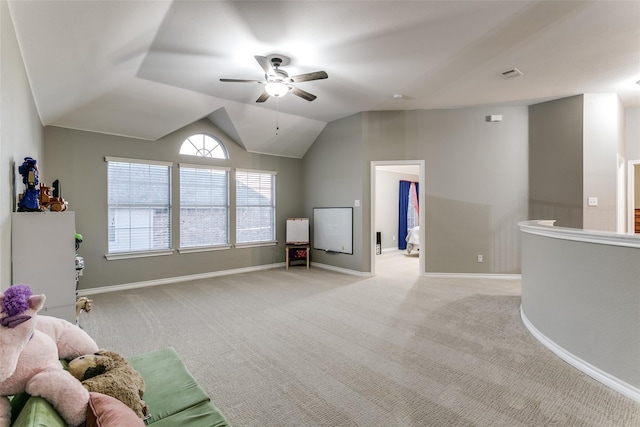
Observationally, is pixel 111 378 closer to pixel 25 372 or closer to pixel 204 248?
pixel 25 372

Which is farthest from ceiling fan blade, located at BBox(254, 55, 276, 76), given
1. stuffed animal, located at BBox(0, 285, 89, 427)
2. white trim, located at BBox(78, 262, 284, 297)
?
white trim, located at BBox(78, 262, 284, 297)

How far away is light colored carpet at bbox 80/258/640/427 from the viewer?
6.34 feet

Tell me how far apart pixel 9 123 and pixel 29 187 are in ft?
1.95

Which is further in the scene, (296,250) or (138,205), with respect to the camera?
(296,250)

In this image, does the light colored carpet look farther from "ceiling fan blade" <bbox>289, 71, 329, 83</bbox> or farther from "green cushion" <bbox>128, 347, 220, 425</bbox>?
"ceiling fan blade" <bbox>289, 71, 329, 83</bbox>

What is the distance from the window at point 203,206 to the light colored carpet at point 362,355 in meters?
1.29

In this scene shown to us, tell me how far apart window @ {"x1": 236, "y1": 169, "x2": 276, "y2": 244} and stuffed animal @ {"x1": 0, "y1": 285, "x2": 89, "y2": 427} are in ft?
16.9

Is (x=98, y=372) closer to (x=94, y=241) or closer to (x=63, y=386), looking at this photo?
(x=63, y=386)

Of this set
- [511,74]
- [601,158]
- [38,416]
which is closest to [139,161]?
[38,416]

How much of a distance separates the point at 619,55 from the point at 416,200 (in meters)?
6.76

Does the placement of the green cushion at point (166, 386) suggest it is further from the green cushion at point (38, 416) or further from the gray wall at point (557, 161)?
the gray wall at point (557, 161)

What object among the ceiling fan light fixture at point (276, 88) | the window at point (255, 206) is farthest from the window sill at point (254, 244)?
the ceiling fan light fixture at point (276, 88)

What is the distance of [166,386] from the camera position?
1.61 metres

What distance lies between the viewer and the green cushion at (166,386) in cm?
145
